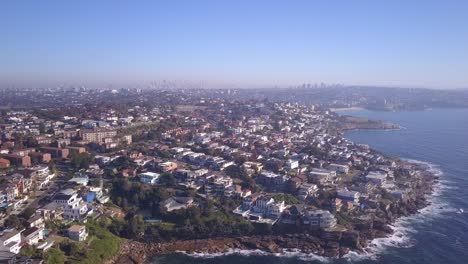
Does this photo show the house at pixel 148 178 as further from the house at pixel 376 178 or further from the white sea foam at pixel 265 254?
the house at pixel 376 178

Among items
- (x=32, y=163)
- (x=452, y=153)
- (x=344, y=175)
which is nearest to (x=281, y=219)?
(x=344, y=175)

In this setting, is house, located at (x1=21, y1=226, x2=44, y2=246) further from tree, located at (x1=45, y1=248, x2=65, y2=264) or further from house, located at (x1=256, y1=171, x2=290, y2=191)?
house, located at (x1=256, y1=171, x2=290, y2=191)

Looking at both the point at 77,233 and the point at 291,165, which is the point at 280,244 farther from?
the point at 291,165

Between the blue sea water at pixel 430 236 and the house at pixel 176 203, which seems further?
the house at pixel 176 203

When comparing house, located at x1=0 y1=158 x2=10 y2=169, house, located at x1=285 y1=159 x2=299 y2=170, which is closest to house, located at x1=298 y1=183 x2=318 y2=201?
house, located at x1=285 y1=159 x2=299 y2=170

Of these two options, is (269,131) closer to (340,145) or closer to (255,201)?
(340,145)

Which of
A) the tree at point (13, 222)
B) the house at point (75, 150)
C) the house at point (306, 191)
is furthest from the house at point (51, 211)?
the house at point (306, 191)
